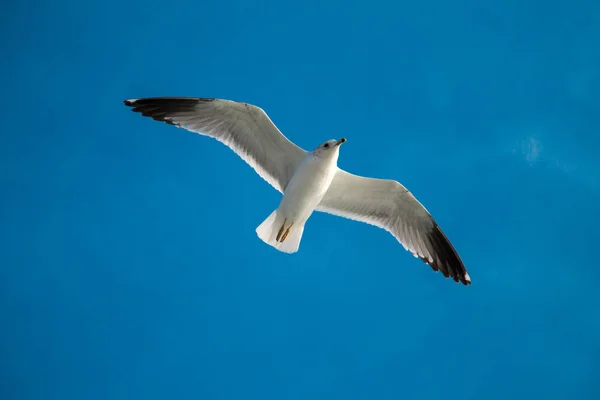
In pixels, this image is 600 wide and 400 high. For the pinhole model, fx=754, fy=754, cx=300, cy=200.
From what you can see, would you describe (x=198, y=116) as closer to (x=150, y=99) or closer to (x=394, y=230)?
(x=150, y=99)

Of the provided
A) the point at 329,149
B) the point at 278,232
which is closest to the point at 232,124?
the point at 329,149

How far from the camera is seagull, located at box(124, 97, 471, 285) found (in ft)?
26.5

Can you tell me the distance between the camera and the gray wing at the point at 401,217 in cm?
857

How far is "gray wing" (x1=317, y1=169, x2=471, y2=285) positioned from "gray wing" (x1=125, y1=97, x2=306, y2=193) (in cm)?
68

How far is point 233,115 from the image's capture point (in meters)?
8.21

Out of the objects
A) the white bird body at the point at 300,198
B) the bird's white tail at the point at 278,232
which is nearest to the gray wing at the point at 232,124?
the white bird body at the point at 300,198

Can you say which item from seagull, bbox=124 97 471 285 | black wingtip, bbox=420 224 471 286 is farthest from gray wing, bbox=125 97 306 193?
black wingtip, bbox=420 224 471 286

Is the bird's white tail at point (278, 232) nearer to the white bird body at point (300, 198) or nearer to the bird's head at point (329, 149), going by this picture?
the white bird body at point (300, 198)

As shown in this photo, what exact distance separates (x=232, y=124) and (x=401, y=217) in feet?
7.29

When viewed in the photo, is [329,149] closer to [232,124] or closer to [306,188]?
[306,188]

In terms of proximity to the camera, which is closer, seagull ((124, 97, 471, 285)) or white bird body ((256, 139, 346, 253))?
white bird body ((256, 139, 346, 253))

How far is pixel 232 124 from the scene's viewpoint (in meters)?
8.30

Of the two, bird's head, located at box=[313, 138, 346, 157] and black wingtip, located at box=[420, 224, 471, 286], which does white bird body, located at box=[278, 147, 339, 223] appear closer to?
bird's head, located at box=[313, 138, 346, 157]

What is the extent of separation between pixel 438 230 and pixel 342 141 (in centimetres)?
176
